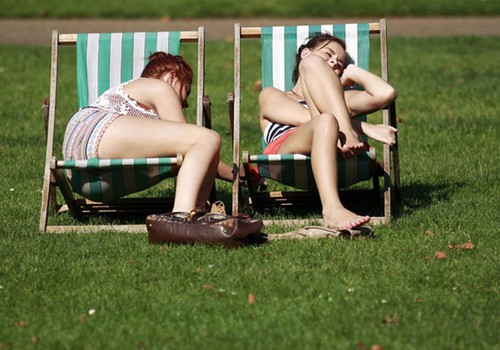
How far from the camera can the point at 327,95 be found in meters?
5.97

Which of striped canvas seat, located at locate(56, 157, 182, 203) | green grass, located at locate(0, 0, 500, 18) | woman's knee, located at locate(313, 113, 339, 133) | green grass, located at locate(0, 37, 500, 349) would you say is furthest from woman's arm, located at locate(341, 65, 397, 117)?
green grass, located at locate(0, 0, 500, 18)

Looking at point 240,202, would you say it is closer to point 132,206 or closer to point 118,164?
point 132,206

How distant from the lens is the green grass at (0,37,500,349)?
416 cm

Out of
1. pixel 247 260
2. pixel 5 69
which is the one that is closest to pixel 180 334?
pixel 247 260

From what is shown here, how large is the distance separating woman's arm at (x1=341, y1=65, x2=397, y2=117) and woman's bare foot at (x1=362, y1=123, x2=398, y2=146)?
0.58 ft

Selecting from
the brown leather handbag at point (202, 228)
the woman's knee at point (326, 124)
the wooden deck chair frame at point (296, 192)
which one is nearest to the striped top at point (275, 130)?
the wooden deck chair frame at point (296, 192)

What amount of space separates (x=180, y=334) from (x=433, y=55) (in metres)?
8.29

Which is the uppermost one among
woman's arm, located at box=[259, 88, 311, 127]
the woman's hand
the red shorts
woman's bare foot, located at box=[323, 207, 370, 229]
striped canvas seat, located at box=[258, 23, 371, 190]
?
striped canvas seat, located at box=[258, 23, 371, 190]

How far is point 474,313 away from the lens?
14.4 ft

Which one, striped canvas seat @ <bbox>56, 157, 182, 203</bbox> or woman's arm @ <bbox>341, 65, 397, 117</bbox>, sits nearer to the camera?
striped canvas seat @ <bbox>56, 157, 182, 203</bbox>

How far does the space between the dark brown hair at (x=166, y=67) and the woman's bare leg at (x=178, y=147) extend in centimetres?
41

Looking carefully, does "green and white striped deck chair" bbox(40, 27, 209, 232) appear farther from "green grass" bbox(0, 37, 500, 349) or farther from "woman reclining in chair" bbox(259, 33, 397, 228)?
"woman reclining in chair" bbox(259, 33, 397, 228)

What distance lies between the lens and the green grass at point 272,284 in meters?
4.16

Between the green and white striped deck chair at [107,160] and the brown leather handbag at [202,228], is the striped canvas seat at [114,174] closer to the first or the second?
the green and white striped deck chair at [107,160]
